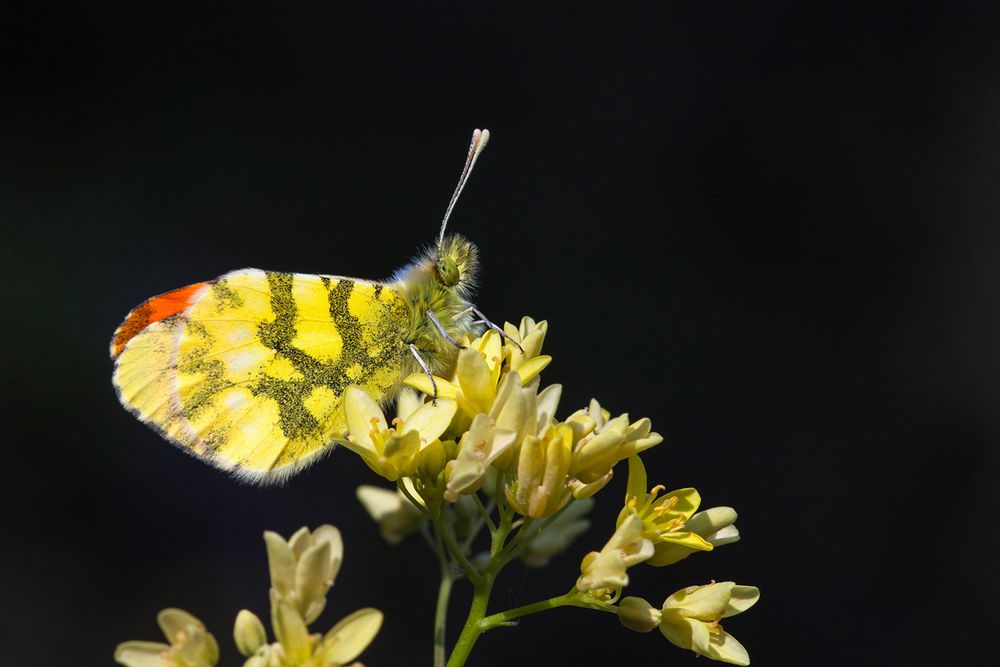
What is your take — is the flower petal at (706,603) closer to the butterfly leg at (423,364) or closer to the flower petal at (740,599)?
the flower petal at (740,599)

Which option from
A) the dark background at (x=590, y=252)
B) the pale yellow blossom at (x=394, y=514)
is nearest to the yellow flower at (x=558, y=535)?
the pale yellow blossom at (x=394, y=514)

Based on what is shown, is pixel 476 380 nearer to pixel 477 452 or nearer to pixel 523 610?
pixel 477 452

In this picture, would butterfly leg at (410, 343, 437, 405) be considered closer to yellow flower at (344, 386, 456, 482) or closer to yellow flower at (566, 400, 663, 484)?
yellow flower at (344, 386, 456, 482)

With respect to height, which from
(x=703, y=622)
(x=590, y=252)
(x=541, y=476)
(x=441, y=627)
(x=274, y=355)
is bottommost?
(x=441, y=627)

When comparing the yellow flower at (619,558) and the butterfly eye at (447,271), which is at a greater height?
the butterfly eye at (447,271)

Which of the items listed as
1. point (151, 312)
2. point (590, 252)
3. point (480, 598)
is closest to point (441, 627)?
point (480, 598)

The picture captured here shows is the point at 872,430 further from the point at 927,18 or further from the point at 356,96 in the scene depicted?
the point at 356,96

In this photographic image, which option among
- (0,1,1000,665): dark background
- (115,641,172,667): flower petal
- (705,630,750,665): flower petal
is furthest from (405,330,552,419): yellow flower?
(0,1,1000,665): dark background

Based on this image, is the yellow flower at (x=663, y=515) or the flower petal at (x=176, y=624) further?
the yellow flower at (x=663, y=515)
